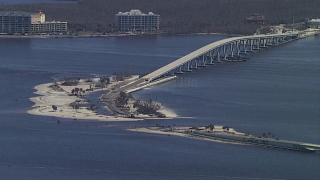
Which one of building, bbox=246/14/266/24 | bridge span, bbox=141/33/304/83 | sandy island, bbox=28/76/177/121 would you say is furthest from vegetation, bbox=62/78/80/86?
building, bbox=246/14/266/24

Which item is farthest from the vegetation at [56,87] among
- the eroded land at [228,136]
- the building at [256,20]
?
the building at [256,20]

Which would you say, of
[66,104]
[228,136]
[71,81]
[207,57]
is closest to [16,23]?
[207,57]

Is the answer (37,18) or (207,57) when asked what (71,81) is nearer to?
(207,57)

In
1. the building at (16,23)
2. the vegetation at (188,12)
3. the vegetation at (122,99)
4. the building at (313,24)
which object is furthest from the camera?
the building at (313,24)

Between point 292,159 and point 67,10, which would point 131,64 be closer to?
point 292,159

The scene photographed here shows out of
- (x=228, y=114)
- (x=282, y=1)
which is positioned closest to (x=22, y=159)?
(x=228, y=114)

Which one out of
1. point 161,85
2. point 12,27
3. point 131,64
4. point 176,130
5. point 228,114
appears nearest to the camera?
point 176,130

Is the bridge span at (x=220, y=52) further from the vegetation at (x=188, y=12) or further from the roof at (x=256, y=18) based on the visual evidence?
the roof at (x=256, y=18)
